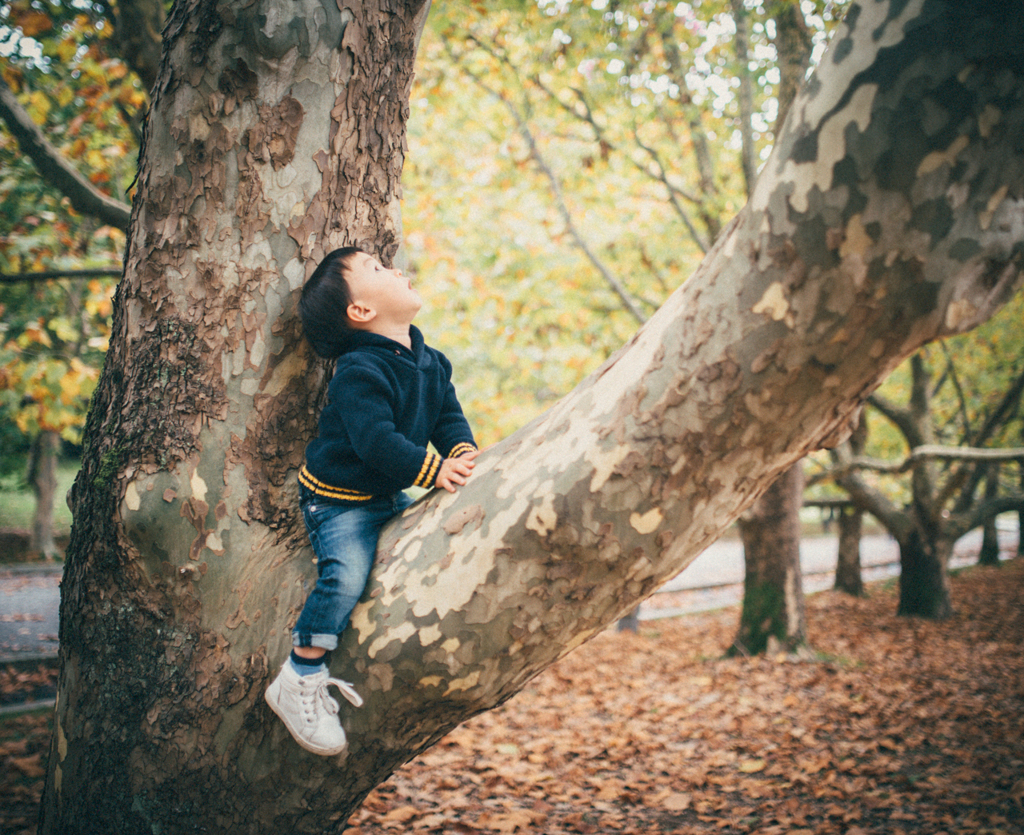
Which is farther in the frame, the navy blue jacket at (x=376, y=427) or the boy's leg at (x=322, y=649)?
the navy blue jacket at (x=376, y=427)

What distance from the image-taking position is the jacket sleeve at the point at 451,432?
2275 mm

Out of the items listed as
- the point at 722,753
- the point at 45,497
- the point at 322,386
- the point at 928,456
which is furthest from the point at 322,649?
the point at 45,497

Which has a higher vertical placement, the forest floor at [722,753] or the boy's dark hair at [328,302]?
the boy's dark hair at [328,302]

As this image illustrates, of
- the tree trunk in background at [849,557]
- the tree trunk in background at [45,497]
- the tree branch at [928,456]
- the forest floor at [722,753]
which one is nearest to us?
the forest floor at [722,753]

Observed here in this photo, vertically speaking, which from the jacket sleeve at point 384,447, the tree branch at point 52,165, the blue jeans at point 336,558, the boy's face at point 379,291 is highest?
the tree branch at point 52,165

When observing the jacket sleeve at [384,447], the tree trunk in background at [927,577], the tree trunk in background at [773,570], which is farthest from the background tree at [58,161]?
the tree trunk in background at [927,577]

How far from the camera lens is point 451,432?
2330 mm

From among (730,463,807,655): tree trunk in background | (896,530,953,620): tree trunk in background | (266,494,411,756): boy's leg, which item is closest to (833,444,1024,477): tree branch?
(896,530,953,620): tree trunk in background

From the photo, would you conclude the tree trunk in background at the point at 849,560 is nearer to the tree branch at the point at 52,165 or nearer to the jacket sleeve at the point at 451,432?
the jacket sleeve at the point at 451,432

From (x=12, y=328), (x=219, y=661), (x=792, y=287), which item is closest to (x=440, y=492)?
(x=219, y=661)

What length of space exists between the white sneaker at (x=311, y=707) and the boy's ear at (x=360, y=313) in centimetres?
104

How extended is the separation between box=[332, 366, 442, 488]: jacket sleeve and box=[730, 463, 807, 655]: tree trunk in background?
583 cm

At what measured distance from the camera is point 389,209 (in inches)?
90.7

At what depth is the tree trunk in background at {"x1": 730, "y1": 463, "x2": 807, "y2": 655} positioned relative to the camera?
697cm
